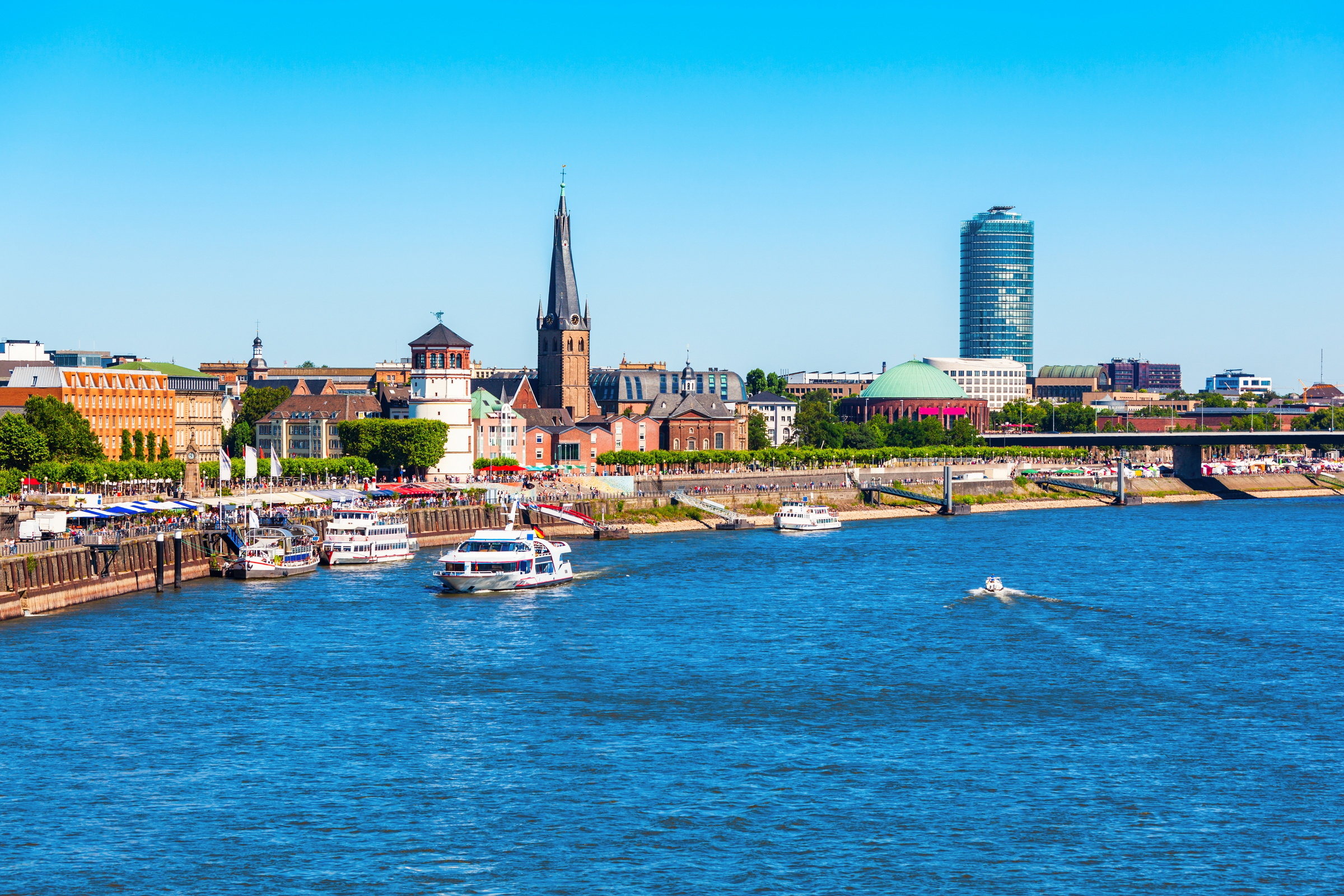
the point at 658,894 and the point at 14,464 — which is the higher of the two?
the point at 14,464

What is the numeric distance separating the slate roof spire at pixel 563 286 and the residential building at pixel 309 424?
2486 centimetres

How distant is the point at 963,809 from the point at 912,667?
19.7 metres

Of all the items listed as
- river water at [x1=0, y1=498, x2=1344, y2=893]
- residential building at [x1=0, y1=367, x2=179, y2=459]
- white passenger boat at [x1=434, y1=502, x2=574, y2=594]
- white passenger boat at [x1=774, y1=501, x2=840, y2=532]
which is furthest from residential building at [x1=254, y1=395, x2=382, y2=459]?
river water at [x1=0, y1=498, x2=1344, y2=893]

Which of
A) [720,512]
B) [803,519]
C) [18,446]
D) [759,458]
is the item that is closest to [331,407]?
[759,458]

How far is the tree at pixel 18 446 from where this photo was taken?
377 feet

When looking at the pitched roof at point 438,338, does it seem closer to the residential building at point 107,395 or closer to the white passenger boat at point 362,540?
the residential building at point 107,395

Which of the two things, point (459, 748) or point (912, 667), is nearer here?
point (459, 748)

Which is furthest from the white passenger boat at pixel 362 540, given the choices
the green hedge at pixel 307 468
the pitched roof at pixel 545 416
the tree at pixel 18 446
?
the pitched roof at pixel 545 416

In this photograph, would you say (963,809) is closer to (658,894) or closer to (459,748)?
(658,894)

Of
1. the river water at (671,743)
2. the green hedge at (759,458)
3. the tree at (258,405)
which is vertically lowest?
the river water at (671,743)

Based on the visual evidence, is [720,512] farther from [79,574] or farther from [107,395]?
[79,574]

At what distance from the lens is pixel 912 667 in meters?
63.3

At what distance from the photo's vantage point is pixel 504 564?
8762 centimetres

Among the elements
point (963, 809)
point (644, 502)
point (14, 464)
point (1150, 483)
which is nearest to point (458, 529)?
point (644, 502)
